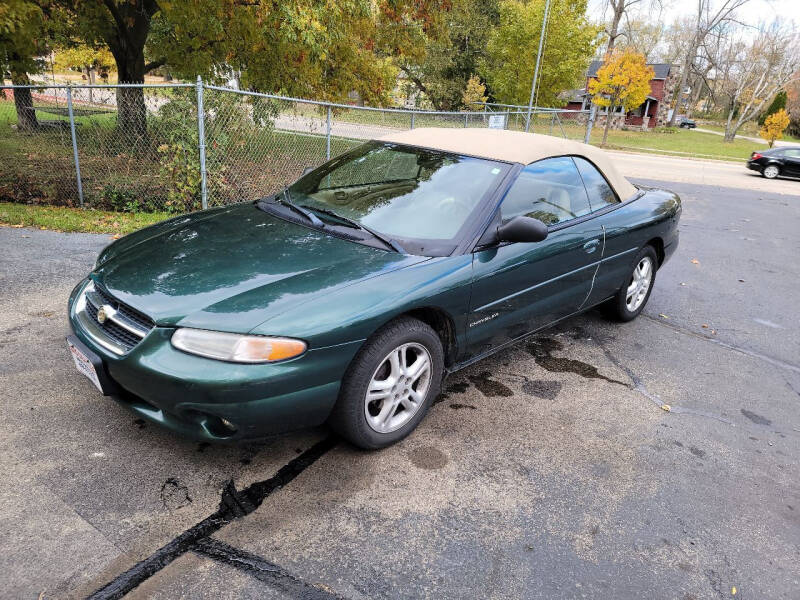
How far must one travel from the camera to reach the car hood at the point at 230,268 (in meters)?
2.46

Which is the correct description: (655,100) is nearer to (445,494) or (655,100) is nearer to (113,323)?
(445,494)

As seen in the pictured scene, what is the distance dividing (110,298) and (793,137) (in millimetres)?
70419

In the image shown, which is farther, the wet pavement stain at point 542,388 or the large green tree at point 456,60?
the large green tree at point 456,60

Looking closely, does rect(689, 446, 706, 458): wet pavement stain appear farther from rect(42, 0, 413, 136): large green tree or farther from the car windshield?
rect(42, 0, 413, 136): large green tree

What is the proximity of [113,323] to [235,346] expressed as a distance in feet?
2.36

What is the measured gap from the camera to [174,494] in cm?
246

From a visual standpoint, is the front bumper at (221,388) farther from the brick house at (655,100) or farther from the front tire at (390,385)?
the brick house at (655,100)

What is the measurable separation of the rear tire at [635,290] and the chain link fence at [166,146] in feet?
15.4

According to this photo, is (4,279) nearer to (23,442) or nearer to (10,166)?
(23,442)

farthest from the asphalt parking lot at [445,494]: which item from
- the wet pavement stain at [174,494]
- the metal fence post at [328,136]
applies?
the metal fence post at [328,136]

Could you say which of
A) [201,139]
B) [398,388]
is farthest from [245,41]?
[398,388]

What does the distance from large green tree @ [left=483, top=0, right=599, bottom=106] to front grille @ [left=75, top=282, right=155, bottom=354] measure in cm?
3322

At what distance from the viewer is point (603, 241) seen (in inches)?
159

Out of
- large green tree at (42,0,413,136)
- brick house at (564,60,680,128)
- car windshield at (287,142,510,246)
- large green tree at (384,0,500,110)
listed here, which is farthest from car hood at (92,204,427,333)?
brick house at (564,60,680,128)
